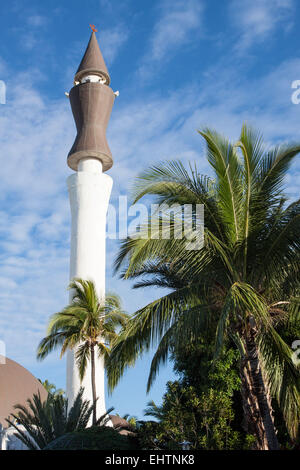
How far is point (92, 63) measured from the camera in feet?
131

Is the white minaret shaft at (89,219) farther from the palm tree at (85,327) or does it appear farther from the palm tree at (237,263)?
the palm tree at (237,263)

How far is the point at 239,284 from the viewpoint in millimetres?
11562

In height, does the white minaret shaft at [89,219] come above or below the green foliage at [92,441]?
above

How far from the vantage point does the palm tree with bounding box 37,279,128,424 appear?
82.1 ft

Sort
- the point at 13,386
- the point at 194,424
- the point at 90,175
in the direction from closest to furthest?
the point at 194,424
the point at 13,386
the point at 90,175

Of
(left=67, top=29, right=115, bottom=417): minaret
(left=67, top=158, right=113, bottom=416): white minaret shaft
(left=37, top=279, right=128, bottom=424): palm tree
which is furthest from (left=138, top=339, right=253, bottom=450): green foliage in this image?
(left=67, top=29, right=115, bottom=417): minaret

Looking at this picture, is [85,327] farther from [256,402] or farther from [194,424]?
[256,402]

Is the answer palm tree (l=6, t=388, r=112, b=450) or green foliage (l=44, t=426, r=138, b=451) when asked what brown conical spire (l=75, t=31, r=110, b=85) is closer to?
palm tree (l=6, t=388, r=112, b=450)

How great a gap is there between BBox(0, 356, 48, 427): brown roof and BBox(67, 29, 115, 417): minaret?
315 inches

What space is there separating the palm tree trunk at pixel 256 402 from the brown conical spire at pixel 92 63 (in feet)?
100

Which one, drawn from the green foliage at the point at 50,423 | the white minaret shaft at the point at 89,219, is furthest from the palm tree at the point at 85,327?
the white minaret shaft at the point at 89,219

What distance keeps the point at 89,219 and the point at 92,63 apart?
11.6 metres

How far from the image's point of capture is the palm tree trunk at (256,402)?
1230 centimetres

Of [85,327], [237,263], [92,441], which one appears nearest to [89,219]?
[85,327]
